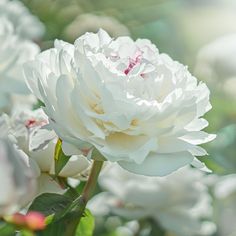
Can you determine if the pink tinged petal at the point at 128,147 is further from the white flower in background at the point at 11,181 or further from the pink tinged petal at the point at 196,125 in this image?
→ the white flower in background at the point at 11,181

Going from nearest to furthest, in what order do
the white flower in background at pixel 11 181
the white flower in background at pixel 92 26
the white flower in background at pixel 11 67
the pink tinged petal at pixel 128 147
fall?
the white flower in background at pixel 11 181 < the pink tinged petal at pixel 128 147 < the white flower in background at pixel 11 67 < the white flower in background at pixel 92 26

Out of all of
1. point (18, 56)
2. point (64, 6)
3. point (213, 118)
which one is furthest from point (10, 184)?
point (64, 6)

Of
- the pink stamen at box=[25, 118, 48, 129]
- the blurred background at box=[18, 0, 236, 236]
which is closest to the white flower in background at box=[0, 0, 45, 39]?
the blurred background at box=[18, 0, 236, 236]

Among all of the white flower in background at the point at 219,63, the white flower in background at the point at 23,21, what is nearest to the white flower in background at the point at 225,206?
the white flower in background at the point at 219,63

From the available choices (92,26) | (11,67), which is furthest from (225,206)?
(11,67)

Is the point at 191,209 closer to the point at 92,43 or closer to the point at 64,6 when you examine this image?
the point at 64,6

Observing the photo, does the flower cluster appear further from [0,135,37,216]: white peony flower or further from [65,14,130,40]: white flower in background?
[65,14,130,40]: white flower in background

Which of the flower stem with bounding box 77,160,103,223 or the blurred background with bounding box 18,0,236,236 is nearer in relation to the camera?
the flower stem with bounding box 77,160,103,223
